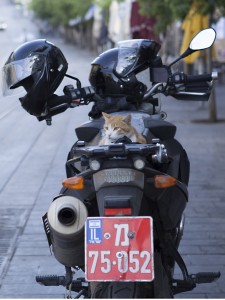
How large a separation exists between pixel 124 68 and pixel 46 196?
4.12 m

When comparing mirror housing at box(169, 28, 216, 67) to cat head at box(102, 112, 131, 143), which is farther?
mirror housing at box(169, 28, 216, 67)

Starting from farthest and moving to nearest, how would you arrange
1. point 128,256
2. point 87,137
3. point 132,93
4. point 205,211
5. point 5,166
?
1. point 5,166
2. point 205,211
3. point 132,93
4. point 87,137
5. point 128,256

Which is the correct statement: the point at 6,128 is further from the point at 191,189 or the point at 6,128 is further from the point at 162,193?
the point at 162,193

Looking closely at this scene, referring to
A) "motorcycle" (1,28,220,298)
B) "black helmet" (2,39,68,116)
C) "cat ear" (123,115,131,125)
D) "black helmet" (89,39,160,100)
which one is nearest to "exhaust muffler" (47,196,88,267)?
"motorcycle" (1,28,220,298)

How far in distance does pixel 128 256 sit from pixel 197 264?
2.60m

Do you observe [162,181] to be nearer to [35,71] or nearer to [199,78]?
[35,71]

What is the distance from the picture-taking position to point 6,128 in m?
13.3

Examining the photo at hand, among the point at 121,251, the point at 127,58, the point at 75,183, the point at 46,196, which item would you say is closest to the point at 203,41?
the point at 127,58

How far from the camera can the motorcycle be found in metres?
3.73

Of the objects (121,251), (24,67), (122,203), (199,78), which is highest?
(24,67)

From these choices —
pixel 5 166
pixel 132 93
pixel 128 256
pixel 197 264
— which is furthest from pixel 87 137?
pixel 5 166

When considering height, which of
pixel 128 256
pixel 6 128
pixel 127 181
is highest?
pixel 127 181

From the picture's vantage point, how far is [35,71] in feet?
14.9

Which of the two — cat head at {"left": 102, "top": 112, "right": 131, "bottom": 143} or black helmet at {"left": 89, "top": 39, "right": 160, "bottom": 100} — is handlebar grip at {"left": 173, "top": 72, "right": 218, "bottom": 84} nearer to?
black helmet at {"left": 89, "top": 39, "right": 160, "bottom": 100}
